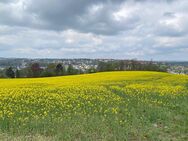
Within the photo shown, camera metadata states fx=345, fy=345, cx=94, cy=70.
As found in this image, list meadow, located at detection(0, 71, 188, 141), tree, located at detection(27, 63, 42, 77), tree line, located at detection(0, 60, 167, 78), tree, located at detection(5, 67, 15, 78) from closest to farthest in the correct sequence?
1. meadow, located at detection(0, 71, 188, 141)
2. tree, located at detection(27, 63, 42, 77)
3. tree line, located at detection(0, 60, 167, 78)
4. tree, located at detection(5, 67, 15, 78)

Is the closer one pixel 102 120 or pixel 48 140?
pixel 48 140

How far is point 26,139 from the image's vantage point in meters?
9.13

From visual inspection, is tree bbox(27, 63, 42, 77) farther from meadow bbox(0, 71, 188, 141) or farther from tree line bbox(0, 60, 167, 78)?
meadow bbox(0, 71, 188, 141)

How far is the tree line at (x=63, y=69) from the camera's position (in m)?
80.1

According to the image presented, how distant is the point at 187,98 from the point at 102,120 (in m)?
9.04

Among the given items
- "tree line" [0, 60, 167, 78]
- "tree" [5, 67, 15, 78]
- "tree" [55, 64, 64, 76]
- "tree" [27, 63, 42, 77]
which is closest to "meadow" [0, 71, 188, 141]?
"tree" [55, 64, 64, 76]

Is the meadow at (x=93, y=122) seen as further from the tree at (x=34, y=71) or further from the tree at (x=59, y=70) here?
the tree at (x=34, y=71)

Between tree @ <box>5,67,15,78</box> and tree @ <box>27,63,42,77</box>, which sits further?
tree @ <box>5,67,15,78</box>

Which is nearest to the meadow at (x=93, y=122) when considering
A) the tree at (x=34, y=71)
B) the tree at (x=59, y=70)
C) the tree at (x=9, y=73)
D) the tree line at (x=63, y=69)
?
the tree at (x=59, y=70)

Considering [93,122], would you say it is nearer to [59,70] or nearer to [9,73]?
[59,70]

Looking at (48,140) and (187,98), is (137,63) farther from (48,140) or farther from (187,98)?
(48,140)

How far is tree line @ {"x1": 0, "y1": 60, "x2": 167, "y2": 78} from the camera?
8012 cm

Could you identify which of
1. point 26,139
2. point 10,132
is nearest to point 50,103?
point 10,132

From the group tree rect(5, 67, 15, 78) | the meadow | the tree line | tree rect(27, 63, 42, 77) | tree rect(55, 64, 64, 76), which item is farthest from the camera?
tree rect(5, 67, 15, 78)
